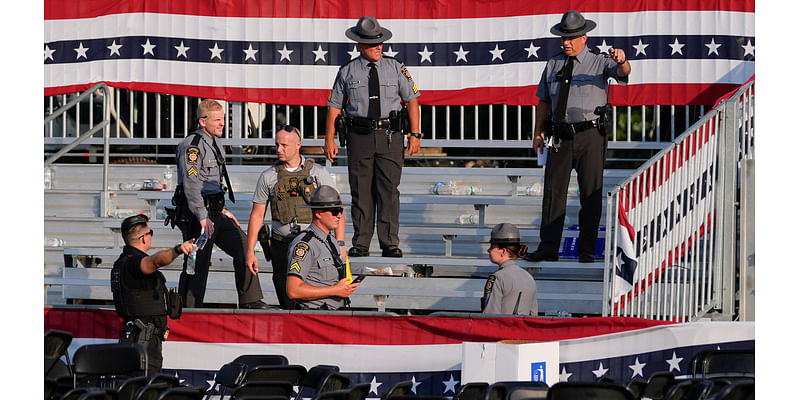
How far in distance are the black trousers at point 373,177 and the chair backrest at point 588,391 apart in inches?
170

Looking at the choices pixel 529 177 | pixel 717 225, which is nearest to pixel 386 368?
pixel 717 225

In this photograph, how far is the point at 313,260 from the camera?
30.8ft

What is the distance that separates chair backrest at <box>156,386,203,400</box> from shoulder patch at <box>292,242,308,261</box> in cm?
195

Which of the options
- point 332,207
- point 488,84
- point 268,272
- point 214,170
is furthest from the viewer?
point 488,84

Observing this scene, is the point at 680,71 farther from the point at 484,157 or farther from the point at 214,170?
the point at 214,170

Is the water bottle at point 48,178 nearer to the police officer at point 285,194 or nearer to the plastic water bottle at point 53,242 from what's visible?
the plastic water bottle at point 53,242

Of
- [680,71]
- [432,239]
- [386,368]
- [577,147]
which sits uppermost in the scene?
[680,71]

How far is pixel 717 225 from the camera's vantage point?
9938 mm

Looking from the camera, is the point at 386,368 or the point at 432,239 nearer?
the point at 386,368

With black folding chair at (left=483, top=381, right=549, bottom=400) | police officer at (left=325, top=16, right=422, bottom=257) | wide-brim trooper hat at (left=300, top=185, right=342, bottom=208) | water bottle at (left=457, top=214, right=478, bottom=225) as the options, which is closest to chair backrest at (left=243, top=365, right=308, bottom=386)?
wide-brim trooper hat at (left=300, top=185, right=342, bottom=208)

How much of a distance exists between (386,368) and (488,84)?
14.5 feet

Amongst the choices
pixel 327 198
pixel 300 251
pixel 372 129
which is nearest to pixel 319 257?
pixel 300 251

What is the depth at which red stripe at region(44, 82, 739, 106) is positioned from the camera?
12.8 meters

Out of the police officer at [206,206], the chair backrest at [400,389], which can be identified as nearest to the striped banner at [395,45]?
the police officer at [206,206]
